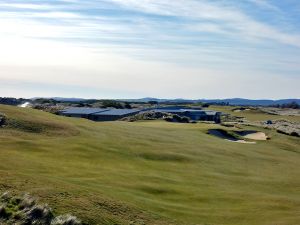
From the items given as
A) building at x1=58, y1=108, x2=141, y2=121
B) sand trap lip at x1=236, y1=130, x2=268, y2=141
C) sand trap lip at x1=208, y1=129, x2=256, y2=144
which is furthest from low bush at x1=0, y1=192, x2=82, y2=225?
building at x1=58, y1=108, x2=141, y2=121

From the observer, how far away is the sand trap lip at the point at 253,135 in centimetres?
8463

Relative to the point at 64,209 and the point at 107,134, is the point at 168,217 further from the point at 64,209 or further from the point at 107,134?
the point at 107,134

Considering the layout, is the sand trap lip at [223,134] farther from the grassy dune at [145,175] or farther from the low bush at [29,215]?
the low bush at [29,215]

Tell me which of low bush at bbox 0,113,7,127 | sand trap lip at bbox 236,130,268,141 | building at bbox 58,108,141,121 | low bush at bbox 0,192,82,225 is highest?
low bush at bbox 0,113,7,127

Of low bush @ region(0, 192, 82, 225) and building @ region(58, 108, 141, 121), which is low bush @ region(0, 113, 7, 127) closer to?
low bush @ region(0, 192, 82, 225)

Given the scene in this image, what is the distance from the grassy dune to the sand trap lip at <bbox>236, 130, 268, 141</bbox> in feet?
47.4

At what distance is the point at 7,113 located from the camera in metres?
58.0

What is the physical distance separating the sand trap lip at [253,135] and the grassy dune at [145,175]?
569 inches

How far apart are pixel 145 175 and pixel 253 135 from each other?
51.9 metres

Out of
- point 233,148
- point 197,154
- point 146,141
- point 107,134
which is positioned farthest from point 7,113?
point 233,148

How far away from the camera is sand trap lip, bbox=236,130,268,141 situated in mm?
84631

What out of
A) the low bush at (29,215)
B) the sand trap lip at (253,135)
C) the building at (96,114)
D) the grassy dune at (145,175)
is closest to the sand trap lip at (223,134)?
the sand trap lip at (253,135)

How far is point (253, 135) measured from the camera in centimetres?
8762

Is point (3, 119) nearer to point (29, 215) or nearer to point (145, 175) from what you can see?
point (145, 175)
